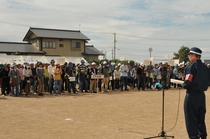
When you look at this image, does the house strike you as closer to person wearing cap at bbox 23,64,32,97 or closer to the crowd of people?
the crowd of people

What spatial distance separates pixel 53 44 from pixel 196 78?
4185 cm

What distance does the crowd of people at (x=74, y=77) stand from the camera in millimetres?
15148

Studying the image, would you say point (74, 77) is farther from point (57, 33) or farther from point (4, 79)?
point (57, 33)

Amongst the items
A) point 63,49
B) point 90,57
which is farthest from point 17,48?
point 90,57

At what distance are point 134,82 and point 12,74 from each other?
9.15 metres

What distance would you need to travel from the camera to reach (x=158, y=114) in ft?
30.3

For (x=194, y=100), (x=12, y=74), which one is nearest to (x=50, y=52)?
(x=12, y=74)

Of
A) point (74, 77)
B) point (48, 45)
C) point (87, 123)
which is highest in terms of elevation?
point (48, 45)

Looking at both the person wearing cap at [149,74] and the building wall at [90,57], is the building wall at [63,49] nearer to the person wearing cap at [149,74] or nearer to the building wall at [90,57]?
the building wall at [90,57]

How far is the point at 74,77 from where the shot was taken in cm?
1634

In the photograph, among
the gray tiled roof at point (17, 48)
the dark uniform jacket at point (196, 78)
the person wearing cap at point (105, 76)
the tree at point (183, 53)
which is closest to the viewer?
the dark uniform jacket at point (196, 78)

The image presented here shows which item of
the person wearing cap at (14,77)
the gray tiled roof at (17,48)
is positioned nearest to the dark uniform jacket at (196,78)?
the person wearing cap at (14,77)

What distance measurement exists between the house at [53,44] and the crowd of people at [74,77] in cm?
2652

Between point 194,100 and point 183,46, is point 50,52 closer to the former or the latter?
point 183,46
